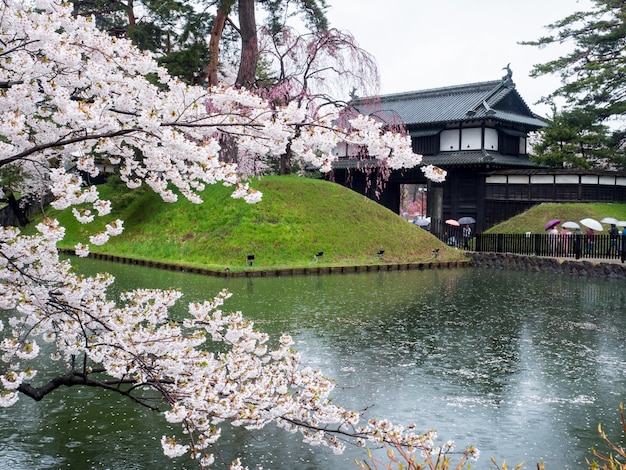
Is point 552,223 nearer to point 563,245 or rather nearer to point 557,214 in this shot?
point 563,245

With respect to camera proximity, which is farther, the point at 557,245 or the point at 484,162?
the point at 484,162

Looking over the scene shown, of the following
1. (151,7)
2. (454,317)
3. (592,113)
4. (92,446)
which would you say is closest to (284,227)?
(151,7)

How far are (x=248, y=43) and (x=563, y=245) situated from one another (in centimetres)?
1827

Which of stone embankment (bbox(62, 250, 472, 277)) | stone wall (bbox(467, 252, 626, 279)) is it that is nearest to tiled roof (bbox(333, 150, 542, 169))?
stone wall (bbox(467, 252, 626, 279))

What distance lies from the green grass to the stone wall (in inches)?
181

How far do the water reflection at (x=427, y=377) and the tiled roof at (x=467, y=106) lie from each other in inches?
804

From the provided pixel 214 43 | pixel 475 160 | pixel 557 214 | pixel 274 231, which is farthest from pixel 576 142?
pixel 214 43

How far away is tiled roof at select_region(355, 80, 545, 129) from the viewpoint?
40250 millimetres

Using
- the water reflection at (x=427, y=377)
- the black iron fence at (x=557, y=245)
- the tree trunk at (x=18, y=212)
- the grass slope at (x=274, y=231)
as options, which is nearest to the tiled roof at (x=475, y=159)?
the black iron fence at (x=557, y=245)

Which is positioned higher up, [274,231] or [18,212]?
[18,212]

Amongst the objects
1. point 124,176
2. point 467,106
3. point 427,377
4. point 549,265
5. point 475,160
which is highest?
point 467,106

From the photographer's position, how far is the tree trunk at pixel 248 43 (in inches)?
1256

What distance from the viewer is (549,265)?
29.2 metres

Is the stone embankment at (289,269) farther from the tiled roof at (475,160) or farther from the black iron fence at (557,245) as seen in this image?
the tiled roof at (475,160)
